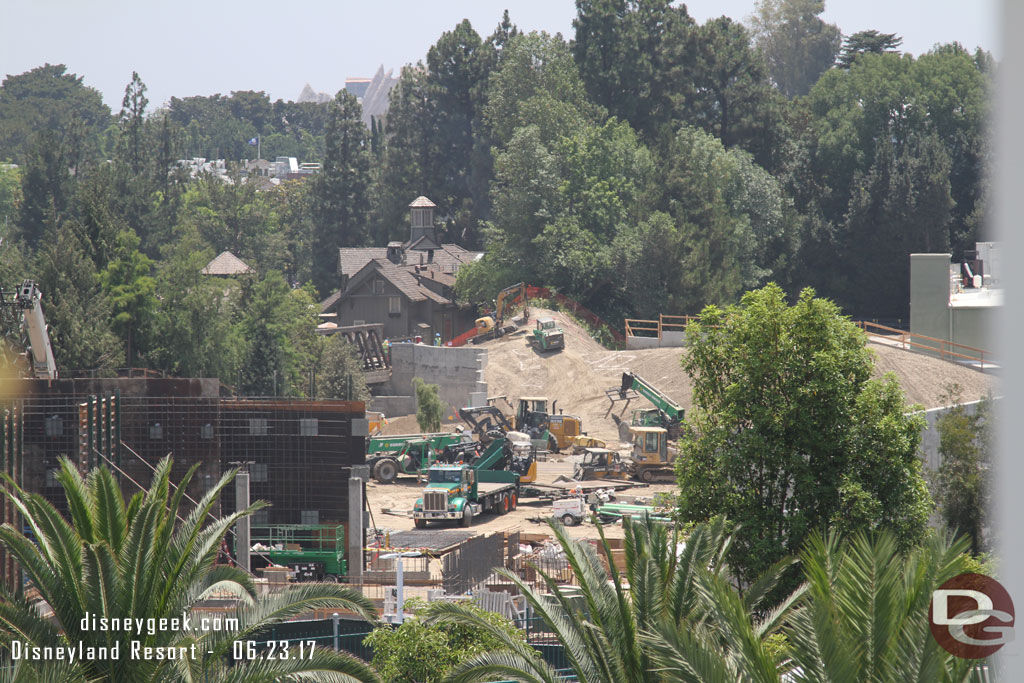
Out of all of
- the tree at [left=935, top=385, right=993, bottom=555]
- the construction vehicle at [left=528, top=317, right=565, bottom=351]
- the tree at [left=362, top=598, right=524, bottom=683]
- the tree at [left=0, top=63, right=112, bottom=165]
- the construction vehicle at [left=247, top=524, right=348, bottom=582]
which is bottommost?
the construction vehicle at [left=247, top=524, right=348, bottom=582]

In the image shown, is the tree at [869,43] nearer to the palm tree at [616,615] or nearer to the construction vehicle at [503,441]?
the construction vehicle at [503,441]

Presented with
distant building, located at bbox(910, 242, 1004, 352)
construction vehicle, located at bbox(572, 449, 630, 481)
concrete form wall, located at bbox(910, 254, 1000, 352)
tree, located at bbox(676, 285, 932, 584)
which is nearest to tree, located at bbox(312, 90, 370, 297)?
construction vehicle, located at bbox(572, 449, 630, 481)

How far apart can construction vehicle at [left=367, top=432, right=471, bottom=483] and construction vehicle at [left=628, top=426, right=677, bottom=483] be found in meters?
7.00

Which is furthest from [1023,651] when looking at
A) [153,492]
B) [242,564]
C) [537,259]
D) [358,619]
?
[537,259]

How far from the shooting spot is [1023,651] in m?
2.33

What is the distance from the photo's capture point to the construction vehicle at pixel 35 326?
36.1 metres

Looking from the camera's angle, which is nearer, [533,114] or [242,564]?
[242,564]

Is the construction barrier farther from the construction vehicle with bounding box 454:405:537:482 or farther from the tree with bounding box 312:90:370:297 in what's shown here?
the tree with bounding box 312:90:370:297

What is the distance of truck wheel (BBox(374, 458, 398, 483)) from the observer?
4544 centimetres

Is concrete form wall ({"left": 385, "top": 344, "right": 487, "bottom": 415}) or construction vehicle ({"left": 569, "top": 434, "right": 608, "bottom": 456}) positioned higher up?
concrete form wall ({"left": 385, "top": 344, "right": 487, "bottom": 415})

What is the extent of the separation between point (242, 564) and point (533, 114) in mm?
54865

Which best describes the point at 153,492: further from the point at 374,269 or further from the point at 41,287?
the point at 374,269

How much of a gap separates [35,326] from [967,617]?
36814 mm

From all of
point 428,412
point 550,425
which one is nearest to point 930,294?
point 550,425
